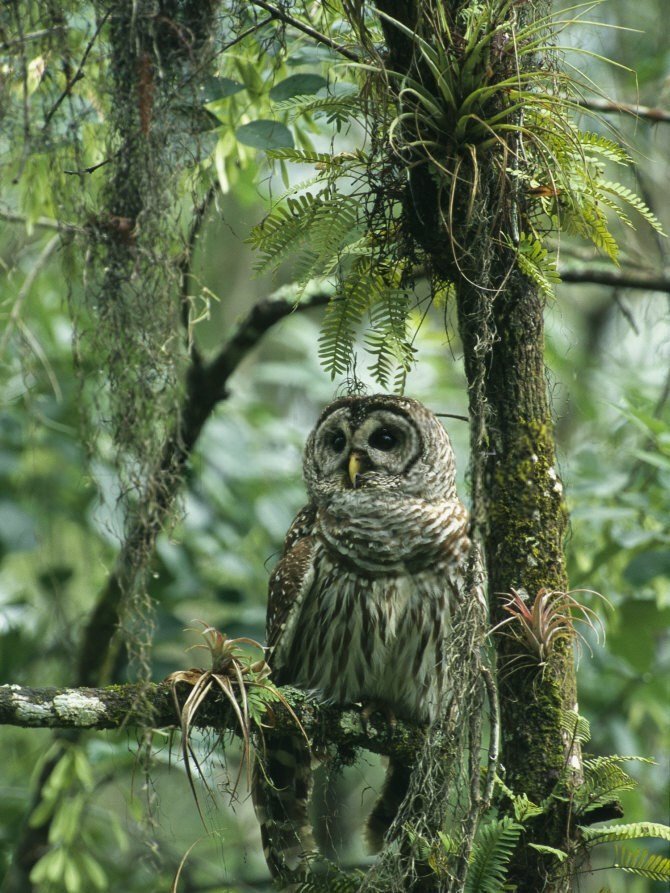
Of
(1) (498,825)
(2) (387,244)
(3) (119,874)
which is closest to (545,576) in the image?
(1) (498,825)

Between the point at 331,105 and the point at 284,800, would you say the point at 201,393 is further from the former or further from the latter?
the point at 331,105

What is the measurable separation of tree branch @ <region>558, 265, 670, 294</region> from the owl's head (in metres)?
1.46

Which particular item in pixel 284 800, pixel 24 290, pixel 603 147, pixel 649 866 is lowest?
pixel 284 800

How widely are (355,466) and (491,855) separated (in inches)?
60.2

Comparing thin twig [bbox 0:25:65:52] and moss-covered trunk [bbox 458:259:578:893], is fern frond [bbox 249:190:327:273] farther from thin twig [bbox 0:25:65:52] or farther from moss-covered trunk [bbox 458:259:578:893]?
thin twig [bbox 0:25:65:52]

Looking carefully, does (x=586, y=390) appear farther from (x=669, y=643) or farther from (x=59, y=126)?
(x=59, y=126)

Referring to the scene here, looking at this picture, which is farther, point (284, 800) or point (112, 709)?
point (284, 800)

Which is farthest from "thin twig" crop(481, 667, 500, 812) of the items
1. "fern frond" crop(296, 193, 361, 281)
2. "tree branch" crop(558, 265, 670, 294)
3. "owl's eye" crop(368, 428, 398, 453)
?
"tree branch" crop(558, 265, 670, 294)

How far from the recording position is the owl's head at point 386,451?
3582 mm

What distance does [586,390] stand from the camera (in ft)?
22.1

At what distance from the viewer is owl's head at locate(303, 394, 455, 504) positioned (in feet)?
11.8

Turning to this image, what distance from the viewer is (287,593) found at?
3.53 meters

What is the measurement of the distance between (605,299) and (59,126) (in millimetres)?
6475

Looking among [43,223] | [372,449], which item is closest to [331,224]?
[372,449]
